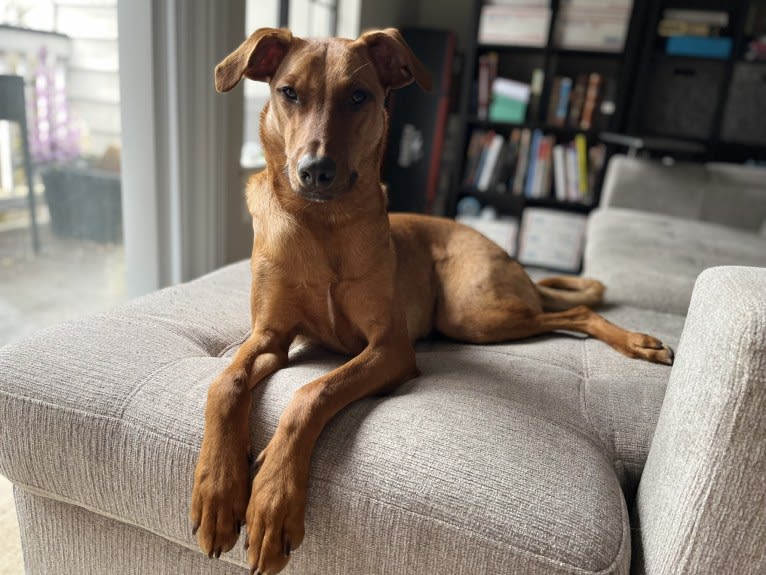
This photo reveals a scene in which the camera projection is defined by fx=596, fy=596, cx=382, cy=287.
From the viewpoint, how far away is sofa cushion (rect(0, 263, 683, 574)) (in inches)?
31.0

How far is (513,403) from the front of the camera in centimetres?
102

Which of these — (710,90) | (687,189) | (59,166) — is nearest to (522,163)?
(687,189)

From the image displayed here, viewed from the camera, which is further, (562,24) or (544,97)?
Result: (544,97)

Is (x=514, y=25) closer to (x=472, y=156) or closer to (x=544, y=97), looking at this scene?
(x=544, y=97)

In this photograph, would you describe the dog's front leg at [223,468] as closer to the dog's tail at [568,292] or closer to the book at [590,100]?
the dog's tail at [568,292]

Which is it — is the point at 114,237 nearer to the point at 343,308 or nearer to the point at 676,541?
the point at 343,308

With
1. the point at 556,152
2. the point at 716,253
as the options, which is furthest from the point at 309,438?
the point at 556,152

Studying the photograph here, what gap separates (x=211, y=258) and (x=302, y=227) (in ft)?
4.55

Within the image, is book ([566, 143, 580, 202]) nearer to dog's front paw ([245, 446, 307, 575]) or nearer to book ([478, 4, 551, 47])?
book ([478, 4, 551, 47])

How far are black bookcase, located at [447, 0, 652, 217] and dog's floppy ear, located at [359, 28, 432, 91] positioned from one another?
8.69 ft

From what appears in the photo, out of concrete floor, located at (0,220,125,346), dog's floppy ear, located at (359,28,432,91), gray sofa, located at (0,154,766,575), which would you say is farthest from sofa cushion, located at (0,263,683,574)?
concrete floor, located at (0,220,125,346)

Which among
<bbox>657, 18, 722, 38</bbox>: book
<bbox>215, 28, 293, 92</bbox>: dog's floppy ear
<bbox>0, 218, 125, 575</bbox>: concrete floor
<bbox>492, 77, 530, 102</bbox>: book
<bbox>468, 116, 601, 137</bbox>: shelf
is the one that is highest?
<bbox>657, 18, 722, 38</bbox>: book

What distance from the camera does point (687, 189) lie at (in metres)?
3.17

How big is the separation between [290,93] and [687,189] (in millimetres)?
2777
